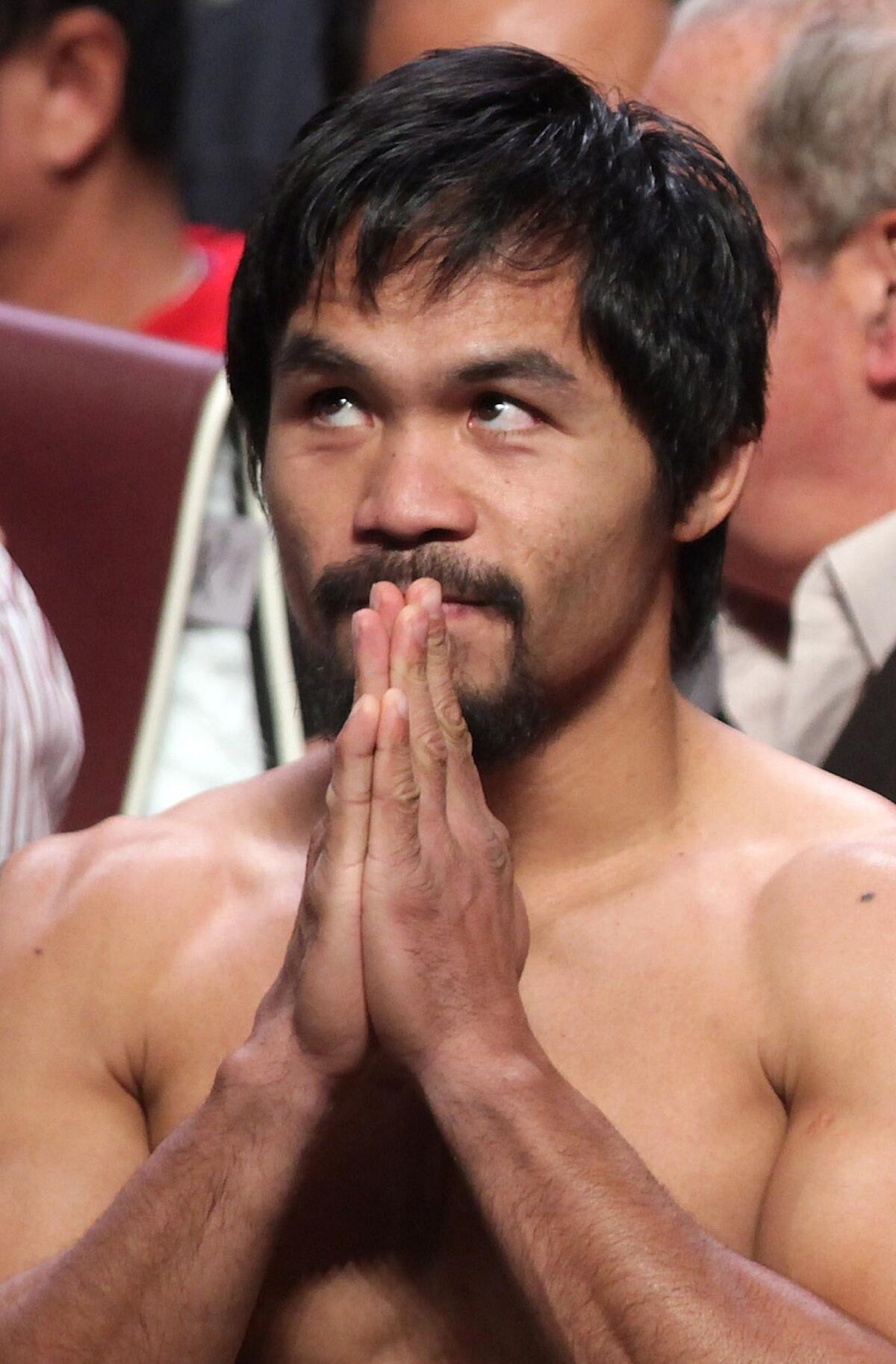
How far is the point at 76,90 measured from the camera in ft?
10.3

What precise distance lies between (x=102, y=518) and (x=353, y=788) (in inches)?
46.7

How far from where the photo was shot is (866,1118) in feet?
4.26

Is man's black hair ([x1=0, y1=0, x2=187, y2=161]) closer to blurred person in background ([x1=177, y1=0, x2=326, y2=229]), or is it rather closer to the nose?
blurred person in background ([x1=177, y1=0, x2=326, y2=229])

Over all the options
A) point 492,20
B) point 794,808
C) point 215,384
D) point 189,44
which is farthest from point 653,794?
point 189,44

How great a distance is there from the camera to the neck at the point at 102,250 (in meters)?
3.19

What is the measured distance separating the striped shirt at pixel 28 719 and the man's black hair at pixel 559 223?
0.45m

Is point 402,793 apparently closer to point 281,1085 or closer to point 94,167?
point 281,1085

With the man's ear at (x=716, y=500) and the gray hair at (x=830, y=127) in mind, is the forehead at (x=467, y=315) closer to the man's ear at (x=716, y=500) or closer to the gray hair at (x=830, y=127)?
the man's ear at (x=716, y=500)

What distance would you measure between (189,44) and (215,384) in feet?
4.54

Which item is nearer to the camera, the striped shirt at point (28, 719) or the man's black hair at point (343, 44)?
the striped shirt at point (28, 719)

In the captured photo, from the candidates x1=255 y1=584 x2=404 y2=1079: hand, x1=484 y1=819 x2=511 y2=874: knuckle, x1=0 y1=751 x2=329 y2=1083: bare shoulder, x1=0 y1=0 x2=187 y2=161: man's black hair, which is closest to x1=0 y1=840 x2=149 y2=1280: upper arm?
x1=0 y1=751 x2=329 y2=1083: bare shoulder

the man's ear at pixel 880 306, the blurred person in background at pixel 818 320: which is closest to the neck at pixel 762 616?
the blurred person in background at pixel 818 320

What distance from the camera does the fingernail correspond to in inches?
51.9

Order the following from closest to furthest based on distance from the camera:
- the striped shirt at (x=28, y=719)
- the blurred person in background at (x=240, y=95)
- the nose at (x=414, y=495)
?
the nose at (x=414, y=495) < the striped shirt at (x=28, y=719) < the blurred person in background at (x=240, y=95)
